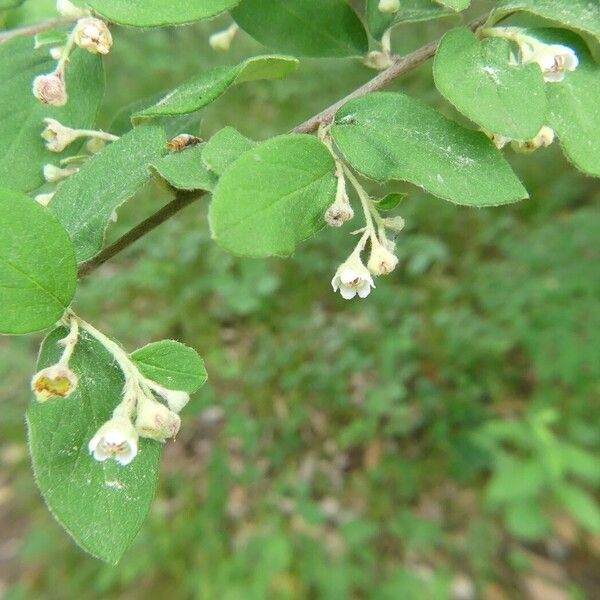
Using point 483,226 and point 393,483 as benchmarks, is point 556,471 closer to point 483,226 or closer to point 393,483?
point 393,483

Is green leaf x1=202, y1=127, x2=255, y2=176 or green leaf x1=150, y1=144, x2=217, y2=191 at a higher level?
green leaf x1=202, y1=127, x2=255, y2=176

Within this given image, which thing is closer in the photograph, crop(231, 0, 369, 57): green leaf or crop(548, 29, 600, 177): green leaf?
crop(548, 29, 600, 177): green leaf

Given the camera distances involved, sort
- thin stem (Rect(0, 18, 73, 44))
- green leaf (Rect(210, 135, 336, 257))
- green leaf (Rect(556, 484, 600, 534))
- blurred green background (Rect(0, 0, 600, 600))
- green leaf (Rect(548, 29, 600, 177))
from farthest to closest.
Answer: blurred green background (Rect(0, 0, 600, 600)), green leaf (Rect(556, 484, 600, 534)), thin stem (Rect(0, 18, 73, 44)), green leaf (Rect(548, 29, 600, 177)), green leaf (Rect(210, 135, 336, 257))

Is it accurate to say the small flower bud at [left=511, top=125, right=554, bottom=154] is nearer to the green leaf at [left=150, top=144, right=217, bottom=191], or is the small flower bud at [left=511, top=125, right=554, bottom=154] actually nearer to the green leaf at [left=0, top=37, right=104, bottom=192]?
the green leaf at [left=150, top=144, right=217, bottom=191]

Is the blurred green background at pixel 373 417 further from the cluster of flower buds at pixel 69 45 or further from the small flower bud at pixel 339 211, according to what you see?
the small flower bud at pixel 339 211

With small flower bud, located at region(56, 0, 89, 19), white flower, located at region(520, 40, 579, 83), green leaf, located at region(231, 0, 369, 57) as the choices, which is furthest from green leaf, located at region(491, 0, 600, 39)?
small flower bud, located at region(56, 0, 89, 19)

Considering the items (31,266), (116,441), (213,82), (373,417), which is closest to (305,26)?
(213,82)

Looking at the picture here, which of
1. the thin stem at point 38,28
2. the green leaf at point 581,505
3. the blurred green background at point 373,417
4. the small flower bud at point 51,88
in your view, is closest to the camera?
the small flower bud at point 51,88

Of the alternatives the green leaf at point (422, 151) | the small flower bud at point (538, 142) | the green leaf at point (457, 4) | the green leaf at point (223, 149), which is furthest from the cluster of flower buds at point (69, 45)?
the small flower bud at point (538, 142)
